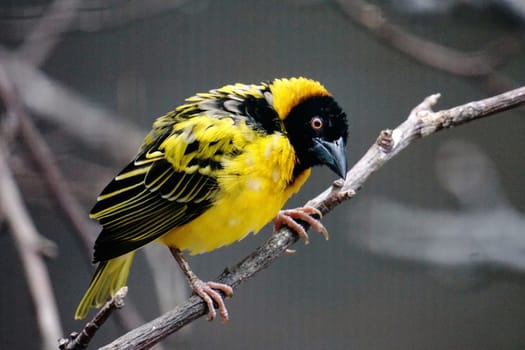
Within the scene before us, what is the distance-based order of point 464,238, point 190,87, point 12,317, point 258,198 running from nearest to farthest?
point 258,198 → point 464,238 → point 12,317 → point 190,87

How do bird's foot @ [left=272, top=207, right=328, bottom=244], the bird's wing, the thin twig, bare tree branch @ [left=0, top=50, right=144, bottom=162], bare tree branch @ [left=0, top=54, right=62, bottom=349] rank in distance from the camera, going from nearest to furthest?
the thin twig < bare tree branch @ [left=0, top=54, right=62, bottom=349] < the bird's wing < bird's foot @ [left=272, top=207, right=328, bottom=244] < bare tree branch @ [left=0, top=50, right=144, bottom=162]

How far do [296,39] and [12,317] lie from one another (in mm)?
2103

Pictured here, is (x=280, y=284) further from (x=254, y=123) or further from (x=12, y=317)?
(x=254, y=123)

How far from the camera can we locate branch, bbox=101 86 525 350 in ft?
8.22

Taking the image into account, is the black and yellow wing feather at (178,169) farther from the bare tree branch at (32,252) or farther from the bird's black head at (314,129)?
the bare tree branch at (32,252)

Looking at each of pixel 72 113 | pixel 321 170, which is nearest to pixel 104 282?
pixel 72 113

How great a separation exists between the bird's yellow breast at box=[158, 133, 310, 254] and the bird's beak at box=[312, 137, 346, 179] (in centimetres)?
9

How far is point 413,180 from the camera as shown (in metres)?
4.54

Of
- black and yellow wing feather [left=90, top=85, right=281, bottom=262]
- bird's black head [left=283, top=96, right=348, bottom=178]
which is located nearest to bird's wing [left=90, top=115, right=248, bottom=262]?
black and yellow wing feather [left=90, top=85, right=281, bottom=262]

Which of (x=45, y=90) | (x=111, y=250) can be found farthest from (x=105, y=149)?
(x=111, y=250)

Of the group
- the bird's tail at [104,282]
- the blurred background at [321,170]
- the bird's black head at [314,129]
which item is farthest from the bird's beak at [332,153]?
the blurred background at [321,170]

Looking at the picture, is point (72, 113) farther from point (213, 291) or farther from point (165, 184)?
point (213, 291)

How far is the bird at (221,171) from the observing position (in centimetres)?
268

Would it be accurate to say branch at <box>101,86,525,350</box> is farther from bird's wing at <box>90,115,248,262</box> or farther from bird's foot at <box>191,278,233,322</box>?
bird's wing at <box>90,115,248,262</box>
